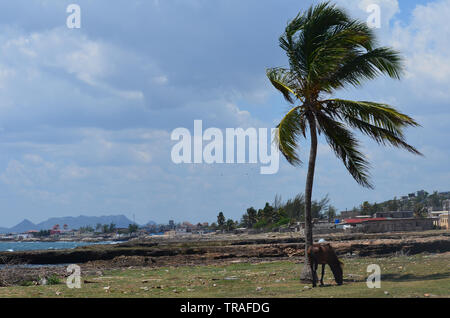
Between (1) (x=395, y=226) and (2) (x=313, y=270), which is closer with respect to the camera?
(2) (x=313, y=270)

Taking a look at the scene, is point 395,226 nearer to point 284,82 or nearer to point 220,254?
point 220,254

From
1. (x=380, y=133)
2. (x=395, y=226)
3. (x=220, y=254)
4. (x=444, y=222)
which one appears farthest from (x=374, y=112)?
(x=444, y=222)

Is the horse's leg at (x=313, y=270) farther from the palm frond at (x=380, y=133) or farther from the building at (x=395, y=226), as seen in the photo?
the building at (x=395, y=226)

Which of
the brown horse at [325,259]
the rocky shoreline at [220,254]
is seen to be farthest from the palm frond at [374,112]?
the rocky shoreline at [220,254]

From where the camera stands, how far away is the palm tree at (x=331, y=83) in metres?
15.5

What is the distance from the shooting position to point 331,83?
1630 cm

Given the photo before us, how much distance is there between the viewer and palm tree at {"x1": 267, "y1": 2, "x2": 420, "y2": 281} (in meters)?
15.5

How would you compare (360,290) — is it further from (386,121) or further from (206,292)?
(386,121)

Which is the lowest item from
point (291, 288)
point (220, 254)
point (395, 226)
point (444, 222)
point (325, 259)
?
point (220, 254)

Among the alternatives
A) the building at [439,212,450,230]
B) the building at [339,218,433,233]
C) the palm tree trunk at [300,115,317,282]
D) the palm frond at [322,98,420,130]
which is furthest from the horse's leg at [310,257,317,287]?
the building at [439,212,450,230]

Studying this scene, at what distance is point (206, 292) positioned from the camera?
13.6 m

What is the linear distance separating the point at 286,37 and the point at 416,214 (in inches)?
3413
